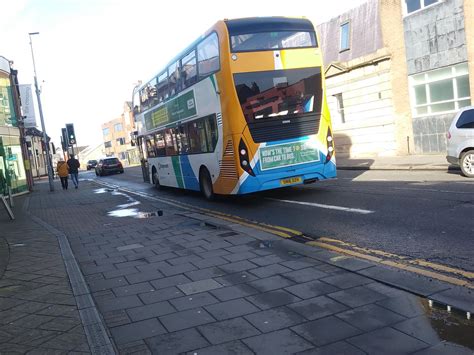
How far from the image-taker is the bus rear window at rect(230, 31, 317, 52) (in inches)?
402

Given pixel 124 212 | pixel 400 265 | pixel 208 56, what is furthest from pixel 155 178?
pixel 400 265

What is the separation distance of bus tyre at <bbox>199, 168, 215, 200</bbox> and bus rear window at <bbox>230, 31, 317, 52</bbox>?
12.7 ft

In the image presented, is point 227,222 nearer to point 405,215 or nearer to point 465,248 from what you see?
point 405,215

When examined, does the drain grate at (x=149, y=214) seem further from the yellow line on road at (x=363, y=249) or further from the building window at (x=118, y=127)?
the building window at (x=118, y=127)

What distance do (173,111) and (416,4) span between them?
1209 centimetres

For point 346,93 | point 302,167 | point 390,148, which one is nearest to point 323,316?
point 302,167

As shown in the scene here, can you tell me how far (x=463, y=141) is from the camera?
38.6 ft

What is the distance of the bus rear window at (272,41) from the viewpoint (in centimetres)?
1020

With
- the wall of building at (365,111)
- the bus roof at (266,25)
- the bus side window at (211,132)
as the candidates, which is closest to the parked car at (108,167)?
the wall of building at (365,111)

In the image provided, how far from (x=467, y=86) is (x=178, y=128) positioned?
11.6 metres

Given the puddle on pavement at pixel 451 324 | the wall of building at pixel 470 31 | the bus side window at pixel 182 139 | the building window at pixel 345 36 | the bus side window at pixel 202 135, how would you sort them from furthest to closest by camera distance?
the building window at pixel 345 36 → the wall of building at pixel 470 31 → the bus side window at pixel 182 139 → the bus side window at pixel 202 135 → the puddle on pavement at pixel 451 324

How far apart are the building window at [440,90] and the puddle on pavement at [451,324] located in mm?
16003

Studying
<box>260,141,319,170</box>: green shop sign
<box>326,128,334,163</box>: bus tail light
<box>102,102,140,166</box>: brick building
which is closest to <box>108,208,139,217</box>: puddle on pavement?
<box>260,141,319,170</box>: green shop sign

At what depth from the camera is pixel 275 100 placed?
1055cm
